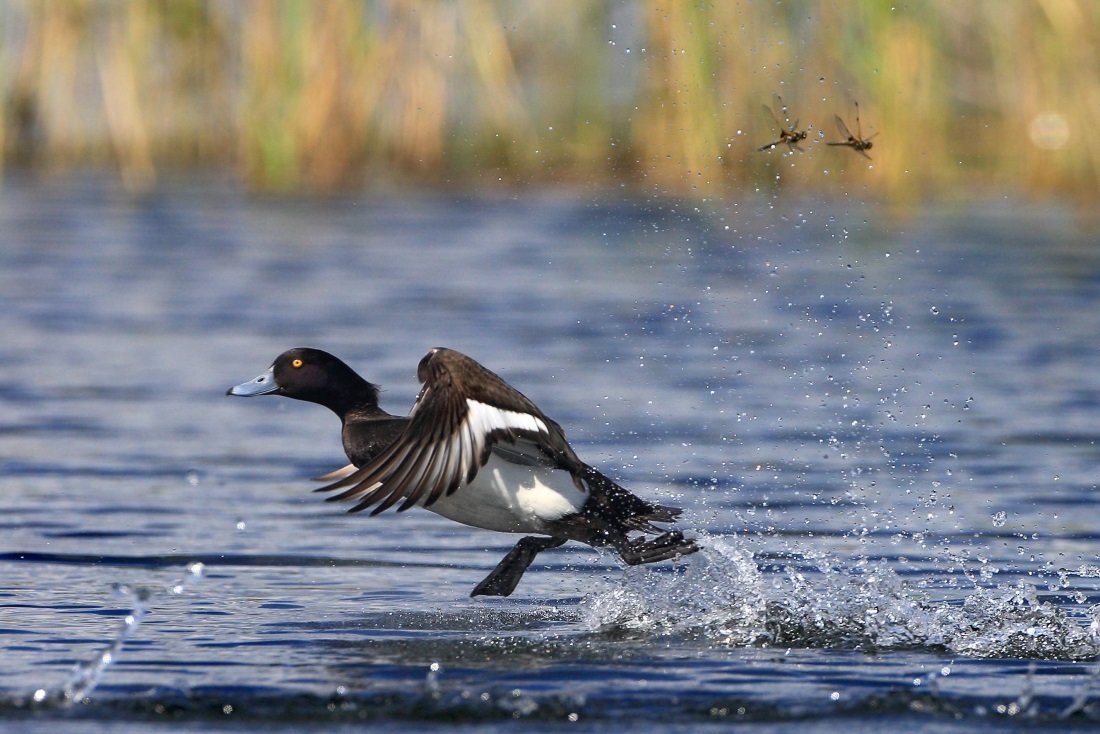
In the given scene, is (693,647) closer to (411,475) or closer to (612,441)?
(411,475)

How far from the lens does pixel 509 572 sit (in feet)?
21.4

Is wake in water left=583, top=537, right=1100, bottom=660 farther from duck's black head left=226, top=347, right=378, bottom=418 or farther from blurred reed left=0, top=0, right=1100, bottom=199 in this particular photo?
blurred reed left=0, top=0, right=1100, bottom=199

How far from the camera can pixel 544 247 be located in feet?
56.8

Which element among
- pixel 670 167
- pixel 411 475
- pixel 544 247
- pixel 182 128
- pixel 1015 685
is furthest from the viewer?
pixel 182 128

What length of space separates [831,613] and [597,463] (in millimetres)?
3083

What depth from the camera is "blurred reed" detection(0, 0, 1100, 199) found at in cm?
1603

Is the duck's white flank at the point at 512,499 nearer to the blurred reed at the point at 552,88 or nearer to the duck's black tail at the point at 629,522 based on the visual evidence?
the duck's black tail at the point at 629,522

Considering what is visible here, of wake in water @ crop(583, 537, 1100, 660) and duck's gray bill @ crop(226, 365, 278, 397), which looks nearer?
wake in water @ crop(583, 537, 1100, 660)

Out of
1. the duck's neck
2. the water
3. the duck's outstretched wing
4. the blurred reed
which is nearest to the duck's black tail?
the water

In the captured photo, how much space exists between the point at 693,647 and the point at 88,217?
47.2 feet

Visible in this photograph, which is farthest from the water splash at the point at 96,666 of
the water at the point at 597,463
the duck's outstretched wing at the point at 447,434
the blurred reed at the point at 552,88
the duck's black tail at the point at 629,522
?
the blurred reed at the point at 552,88

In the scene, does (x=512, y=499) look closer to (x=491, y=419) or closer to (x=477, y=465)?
(x=491, y=419)

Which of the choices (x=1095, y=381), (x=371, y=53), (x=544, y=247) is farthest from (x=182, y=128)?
(x=1095, y=381)

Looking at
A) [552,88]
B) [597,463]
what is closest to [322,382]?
[597,463]
